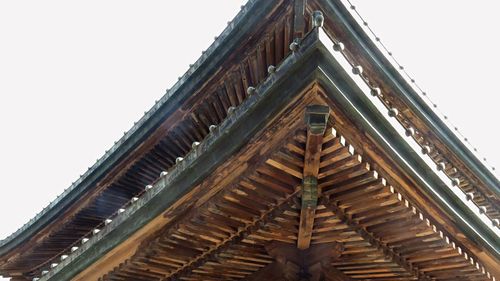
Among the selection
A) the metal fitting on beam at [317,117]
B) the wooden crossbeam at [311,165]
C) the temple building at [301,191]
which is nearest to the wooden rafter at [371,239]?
the temple building at [301,191]

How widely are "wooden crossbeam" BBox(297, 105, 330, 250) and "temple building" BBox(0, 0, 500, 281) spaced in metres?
0.01

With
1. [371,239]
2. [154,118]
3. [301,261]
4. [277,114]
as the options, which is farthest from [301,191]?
[154,118]

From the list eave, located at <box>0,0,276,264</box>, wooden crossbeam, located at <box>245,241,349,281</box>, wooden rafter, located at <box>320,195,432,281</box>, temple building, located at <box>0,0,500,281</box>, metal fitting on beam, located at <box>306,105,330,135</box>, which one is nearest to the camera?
metal fitting on beam, located at <box>306,105,330,135</box>

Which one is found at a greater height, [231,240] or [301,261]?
[231,240]

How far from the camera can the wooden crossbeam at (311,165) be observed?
325cm

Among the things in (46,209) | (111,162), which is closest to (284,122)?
(111,162)

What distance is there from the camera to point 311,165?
366 cm

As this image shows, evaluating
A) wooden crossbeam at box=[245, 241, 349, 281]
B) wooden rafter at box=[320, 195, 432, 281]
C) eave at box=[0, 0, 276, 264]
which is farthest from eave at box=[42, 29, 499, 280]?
eave at box=[0, 0, 276, 264]

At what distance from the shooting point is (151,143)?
27.5 feet

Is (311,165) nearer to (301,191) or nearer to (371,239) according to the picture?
(301,191)

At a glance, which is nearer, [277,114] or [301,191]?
[277,114]

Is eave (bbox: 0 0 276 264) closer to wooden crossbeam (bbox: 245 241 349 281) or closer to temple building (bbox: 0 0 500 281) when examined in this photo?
temple building (bbox: 0 0 500 281)

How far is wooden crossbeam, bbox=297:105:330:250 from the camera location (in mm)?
3250

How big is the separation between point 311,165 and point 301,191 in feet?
1.25
